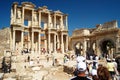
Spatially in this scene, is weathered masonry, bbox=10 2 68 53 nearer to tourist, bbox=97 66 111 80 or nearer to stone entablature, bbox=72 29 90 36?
stone entablature, bbox=72 29 90 36

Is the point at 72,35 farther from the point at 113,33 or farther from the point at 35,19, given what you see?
the point at 113,33

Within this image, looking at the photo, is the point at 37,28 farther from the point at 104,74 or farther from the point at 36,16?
the point at 104,74

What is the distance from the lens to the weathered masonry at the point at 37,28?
112 feet

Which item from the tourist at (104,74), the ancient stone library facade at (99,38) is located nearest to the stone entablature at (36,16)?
the ancient stone library facade at (99,38)

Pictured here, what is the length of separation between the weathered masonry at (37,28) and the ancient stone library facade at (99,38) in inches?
119

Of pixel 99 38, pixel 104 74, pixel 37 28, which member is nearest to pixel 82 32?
pixel 99 38

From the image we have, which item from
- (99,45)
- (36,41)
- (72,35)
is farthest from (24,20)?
(99,45)

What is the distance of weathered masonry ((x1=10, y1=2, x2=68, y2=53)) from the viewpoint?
A: 34266 mm

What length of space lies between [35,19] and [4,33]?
14.9 m

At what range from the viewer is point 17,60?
72.8ft

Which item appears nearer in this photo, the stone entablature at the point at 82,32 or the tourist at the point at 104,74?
the tourist at the point at 104,74

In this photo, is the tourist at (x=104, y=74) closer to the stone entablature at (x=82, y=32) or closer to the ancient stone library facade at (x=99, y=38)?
the ancient stone library facade at (x=99, y=38)

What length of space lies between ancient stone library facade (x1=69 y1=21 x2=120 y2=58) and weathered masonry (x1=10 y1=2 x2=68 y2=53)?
3034 millimetres

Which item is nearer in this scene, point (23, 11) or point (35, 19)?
point (23, 11)
